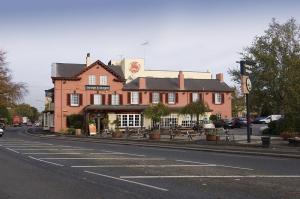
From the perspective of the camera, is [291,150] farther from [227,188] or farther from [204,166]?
[227,188]

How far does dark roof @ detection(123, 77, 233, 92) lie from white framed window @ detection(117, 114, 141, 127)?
5.94 metres

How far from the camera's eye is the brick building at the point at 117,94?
230 feet

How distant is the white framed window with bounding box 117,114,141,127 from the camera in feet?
229

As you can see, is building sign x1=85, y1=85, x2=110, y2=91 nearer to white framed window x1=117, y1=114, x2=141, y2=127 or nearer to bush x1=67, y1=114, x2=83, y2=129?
bush x1=67, y1=114, x2=83, y2=129

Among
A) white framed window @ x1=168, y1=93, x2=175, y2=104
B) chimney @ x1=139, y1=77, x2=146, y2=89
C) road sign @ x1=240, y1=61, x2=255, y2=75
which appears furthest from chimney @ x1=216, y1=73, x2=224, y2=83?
road sign @ x1=240, y1=61, x2=255, y2=75

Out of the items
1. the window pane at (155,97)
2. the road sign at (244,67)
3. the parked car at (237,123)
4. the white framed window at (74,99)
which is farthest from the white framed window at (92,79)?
the road sign at (244,67)

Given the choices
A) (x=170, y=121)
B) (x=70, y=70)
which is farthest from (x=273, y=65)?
(x=70, y=70)

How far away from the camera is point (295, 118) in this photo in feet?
131

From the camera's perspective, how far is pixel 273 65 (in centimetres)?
4891

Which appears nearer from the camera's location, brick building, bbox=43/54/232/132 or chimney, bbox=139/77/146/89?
brick building, bbox=43/54/232/132

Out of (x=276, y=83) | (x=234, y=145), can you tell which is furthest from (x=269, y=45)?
(x=234, y=145)

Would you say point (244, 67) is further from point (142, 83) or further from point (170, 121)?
point (142, 83)

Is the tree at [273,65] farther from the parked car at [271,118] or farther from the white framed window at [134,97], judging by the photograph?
the white framed window at [134,97]

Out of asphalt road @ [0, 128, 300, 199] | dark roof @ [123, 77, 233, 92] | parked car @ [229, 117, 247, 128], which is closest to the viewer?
asphalt road @ [0, 128, 300, 199]
